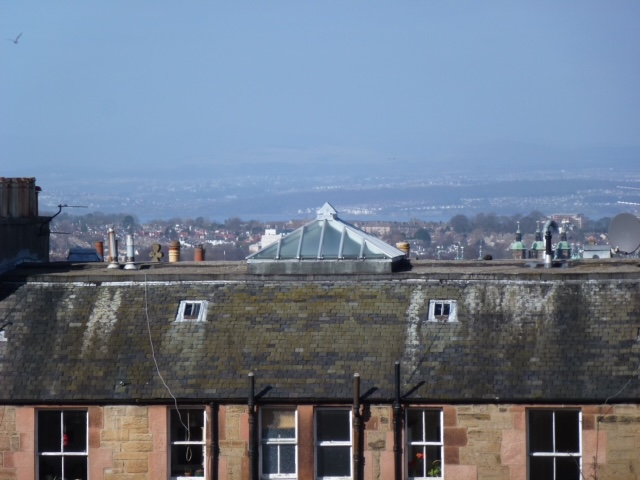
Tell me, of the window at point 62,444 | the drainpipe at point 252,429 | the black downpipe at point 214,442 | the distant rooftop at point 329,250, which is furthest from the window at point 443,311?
the window at point 62,444

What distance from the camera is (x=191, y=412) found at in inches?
1107

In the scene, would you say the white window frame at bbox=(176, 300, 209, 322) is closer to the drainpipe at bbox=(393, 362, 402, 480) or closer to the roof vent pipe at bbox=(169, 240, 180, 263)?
the drainpipe at bbox=(393, 362, 402, 480)

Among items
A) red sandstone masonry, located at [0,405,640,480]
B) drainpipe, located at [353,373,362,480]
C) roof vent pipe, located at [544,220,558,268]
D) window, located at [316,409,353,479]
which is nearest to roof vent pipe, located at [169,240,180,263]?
roof vent pipe, located at [544,220,558,268]

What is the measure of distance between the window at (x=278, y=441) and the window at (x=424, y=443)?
2410mm

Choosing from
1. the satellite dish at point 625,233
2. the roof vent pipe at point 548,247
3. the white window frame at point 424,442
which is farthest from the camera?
the satellite dish at point 625,233

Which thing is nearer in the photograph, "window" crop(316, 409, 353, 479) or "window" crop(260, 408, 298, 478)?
"window" crop(316, 409, 353, 479)

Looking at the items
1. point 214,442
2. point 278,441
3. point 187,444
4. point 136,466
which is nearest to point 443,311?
point 278,441

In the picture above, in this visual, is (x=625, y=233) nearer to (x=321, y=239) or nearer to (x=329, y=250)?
(x=329, y=250)

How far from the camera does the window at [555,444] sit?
2711cm

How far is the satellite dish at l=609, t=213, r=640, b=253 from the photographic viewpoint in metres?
34.5

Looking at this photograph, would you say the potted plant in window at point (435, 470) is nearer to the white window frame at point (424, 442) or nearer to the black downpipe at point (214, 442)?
the white window frame at point (424, 442)

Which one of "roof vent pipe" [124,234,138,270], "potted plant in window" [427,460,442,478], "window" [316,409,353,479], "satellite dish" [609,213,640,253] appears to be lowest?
"potted plant in window" [427,460,442,478]

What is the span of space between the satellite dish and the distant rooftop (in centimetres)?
627

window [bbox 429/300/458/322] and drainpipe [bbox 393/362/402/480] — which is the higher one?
window [bbox 429/300/458/322]
